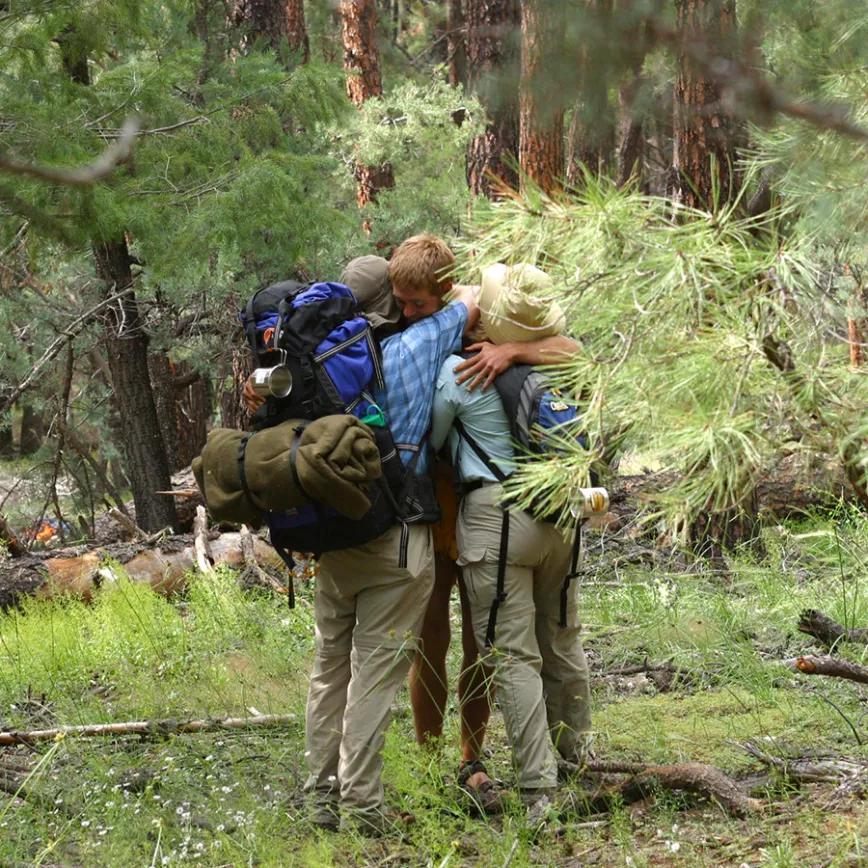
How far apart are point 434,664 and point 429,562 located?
57cm

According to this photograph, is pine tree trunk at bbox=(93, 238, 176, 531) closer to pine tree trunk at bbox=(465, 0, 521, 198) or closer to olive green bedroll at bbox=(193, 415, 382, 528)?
pine tree trunk at bbox=(465, 0, 521, 198)

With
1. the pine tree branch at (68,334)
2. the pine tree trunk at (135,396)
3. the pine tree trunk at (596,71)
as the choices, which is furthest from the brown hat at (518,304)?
the pine tree trunk at (135,396)

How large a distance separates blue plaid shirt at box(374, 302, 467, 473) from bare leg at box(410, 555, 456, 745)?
62cm

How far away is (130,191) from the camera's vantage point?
21.8ft

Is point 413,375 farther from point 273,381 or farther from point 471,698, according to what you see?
point 471,698

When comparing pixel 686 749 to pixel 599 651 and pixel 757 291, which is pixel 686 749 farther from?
pixel 757 291

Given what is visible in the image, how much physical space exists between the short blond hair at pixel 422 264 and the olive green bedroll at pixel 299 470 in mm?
552

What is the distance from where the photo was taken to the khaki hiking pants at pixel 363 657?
13.2ft

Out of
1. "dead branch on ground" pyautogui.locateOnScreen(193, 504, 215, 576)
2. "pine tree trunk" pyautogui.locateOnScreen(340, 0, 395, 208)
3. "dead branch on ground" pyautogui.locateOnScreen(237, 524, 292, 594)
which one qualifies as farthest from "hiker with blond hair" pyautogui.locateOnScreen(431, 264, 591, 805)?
"pine tree trunk" pyautogui.locateOnScreen(340, 0, 395, 208)

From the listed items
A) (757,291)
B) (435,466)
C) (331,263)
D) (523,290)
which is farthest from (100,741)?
(331,263)

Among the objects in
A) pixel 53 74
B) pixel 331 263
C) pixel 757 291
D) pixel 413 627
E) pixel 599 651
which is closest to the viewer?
pixel 757 291

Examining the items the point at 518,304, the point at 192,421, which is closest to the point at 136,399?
the point at 192,421

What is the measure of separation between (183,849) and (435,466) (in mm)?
1579

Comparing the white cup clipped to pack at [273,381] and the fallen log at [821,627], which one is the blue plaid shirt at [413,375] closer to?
the white cup clipped to pack at [273,381]
